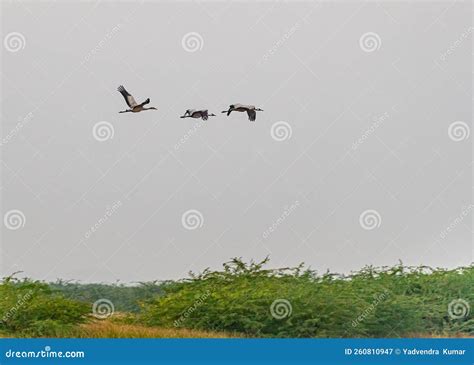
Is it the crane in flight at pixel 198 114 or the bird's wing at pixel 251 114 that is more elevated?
the bird's wing at pixel 251 114

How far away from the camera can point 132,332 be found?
866 centimetres

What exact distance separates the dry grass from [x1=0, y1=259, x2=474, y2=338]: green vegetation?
11mm

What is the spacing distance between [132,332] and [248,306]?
4.19 ft

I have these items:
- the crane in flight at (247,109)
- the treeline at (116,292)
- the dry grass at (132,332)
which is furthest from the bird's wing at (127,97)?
the dry grass at (132,332)

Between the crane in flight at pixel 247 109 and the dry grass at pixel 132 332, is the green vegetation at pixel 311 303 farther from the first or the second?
the crane in flight at pixel 247 109

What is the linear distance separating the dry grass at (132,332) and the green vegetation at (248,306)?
1 centimetres

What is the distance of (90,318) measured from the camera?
360 inches

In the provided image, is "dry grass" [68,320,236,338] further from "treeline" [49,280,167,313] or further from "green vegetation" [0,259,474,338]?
"treeline" [49,280,167,313]

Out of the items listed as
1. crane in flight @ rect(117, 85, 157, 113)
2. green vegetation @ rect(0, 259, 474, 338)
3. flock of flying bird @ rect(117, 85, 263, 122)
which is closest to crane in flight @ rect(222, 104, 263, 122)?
flock of flying bird @ rect(117, 85, 263, 122)

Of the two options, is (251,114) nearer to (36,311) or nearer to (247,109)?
(247,109)

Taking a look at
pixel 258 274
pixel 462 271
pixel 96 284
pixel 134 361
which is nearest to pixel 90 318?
pixel 96 284

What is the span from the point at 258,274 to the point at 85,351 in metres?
2.19

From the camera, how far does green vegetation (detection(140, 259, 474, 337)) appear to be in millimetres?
8969

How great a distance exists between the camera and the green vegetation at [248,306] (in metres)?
8.92
